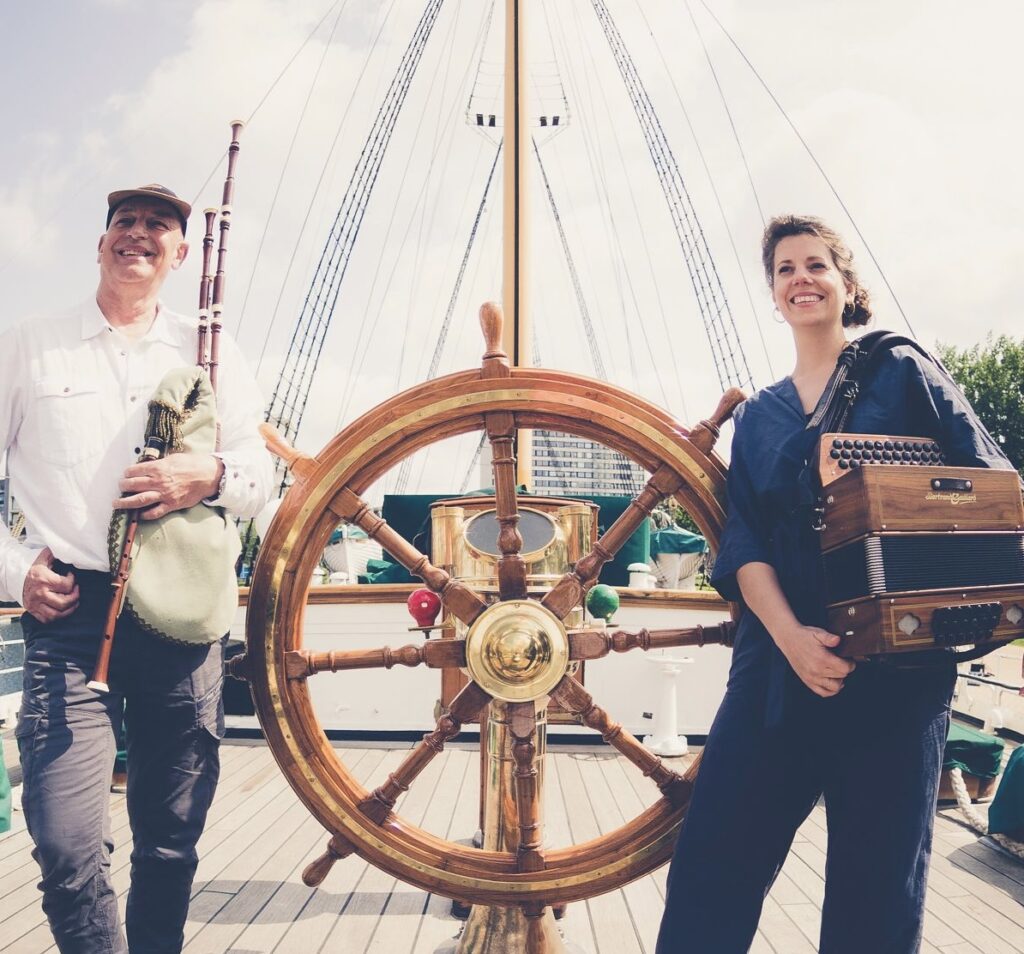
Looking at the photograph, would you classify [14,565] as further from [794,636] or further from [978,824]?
[978,824]

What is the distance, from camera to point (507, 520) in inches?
52.3

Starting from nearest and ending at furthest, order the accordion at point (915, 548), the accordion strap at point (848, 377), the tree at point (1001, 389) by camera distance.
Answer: the accordion at point (915, 548)
the accordion strap at point (848, 377)
the tree at point (1001, 389)

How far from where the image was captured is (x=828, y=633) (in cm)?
107

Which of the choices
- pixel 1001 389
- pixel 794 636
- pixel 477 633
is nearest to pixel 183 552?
pixel 477 633

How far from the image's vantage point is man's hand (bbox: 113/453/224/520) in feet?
3.97

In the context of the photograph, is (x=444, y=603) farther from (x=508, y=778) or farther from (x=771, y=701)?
(x=771, y=701)

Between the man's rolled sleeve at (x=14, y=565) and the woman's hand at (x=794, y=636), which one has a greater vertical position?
the man's rolled sleeve at (x=14, y=565)

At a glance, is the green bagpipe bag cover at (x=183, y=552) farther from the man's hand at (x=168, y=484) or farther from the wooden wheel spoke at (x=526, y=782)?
the wooden wheel spoke at (x=526, y=782)

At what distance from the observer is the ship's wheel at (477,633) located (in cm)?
132

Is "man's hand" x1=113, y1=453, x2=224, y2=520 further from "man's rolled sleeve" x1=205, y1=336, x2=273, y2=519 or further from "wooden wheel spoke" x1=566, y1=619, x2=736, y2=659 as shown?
"wooden wheel spoke" x1=566, y1=619, x2=736, y2=659

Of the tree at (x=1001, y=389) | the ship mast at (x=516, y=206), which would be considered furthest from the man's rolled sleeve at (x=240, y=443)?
the tree at (x=1001, y=389)

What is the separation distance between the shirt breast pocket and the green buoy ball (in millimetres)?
998

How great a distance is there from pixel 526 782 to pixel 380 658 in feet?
1.08

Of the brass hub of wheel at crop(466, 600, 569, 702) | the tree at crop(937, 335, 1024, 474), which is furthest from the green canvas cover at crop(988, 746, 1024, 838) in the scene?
the tree at crop(937, 335, 1024, 474)
